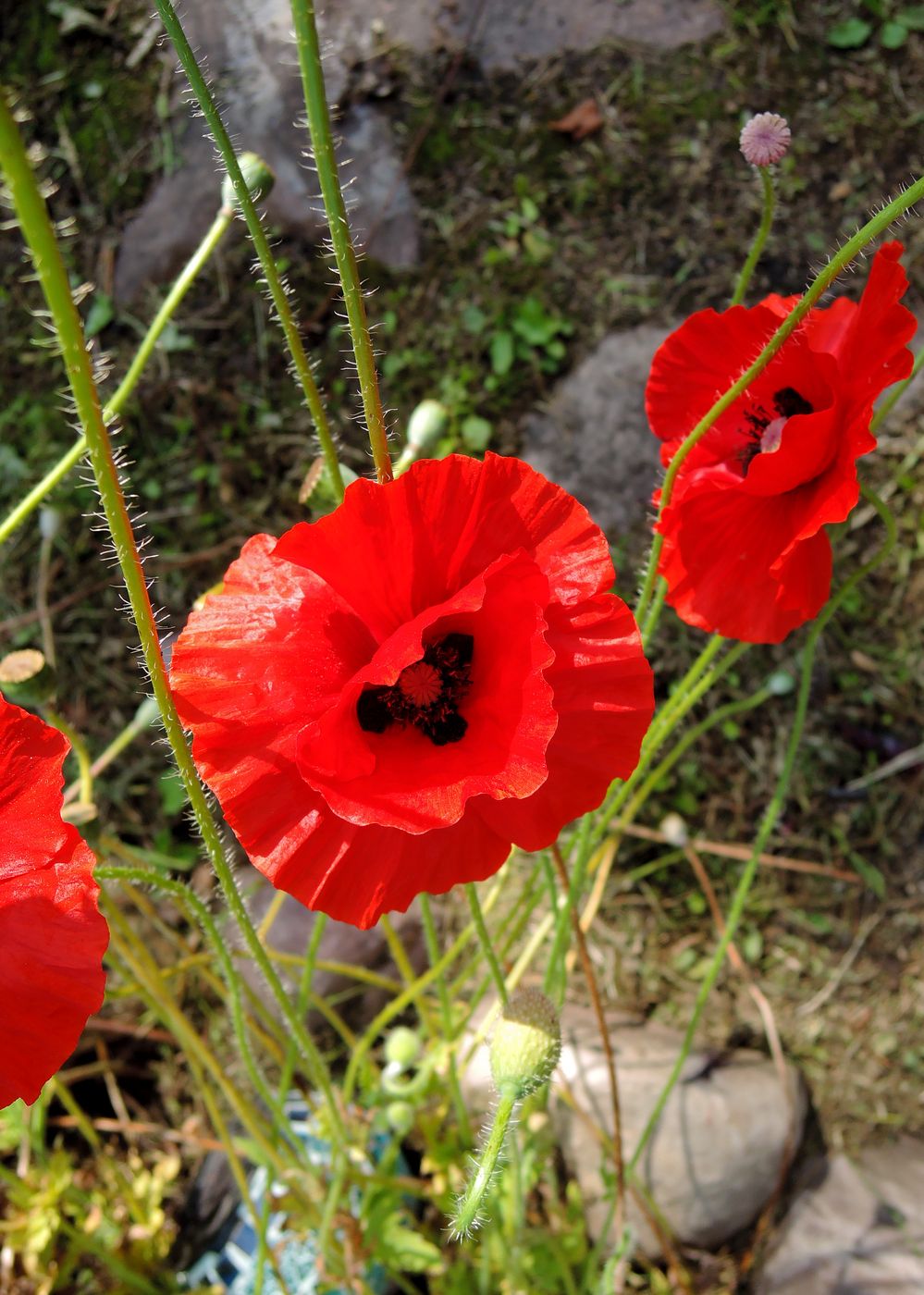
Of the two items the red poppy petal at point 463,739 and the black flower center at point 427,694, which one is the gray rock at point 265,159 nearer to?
the black flower center at point 427,694

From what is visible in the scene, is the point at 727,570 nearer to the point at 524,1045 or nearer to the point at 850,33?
the point at 524,1045

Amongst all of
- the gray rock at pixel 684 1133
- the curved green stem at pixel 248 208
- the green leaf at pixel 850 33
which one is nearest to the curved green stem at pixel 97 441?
the curved green stem at pixel 248 208

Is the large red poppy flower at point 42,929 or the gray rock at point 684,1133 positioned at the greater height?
the large red poppy flower at point 42,929

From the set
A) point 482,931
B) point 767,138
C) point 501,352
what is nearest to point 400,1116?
point 482,931

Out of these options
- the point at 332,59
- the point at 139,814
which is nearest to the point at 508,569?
the point at 139,814

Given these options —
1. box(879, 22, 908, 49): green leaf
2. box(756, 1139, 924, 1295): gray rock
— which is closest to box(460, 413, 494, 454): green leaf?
box(879, 22, 908, 49): green leaf

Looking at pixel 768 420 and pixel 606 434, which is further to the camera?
pixel 606 434
